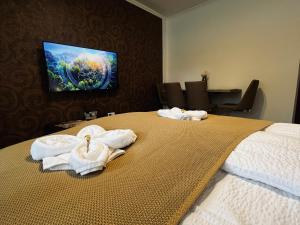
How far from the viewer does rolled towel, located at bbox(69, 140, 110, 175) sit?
2.02 ft

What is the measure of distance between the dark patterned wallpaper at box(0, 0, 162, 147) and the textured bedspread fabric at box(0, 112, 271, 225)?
153 centimetres

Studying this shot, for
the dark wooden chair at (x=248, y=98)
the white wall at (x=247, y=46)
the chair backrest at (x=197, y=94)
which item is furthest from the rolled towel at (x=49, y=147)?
the white wall at (x=247, y=46)

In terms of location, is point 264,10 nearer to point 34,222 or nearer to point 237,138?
point 237,138

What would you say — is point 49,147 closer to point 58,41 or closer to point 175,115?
point 175,115

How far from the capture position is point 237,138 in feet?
2.91

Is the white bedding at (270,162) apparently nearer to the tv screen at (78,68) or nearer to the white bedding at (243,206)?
the white bedding at (243,206)

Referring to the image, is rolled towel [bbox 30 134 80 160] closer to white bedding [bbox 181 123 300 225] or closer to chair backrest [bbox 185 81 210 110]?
white bedding [bbox 181 123 300 225]

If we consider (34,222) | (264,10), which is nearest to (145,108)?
(264,10)

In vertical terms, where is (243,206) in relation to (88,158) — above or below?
below

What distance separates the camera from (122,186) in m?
0.55

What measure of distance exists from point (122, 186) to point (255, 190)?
460 mm

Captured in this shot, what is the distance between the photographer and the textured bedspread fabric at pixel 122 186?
1.47ft

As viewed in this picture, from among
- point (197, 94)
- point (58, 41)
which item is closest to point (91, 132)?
point (58, 41)

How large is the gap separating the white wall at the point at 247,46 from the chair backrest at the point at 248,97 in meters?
0.32
